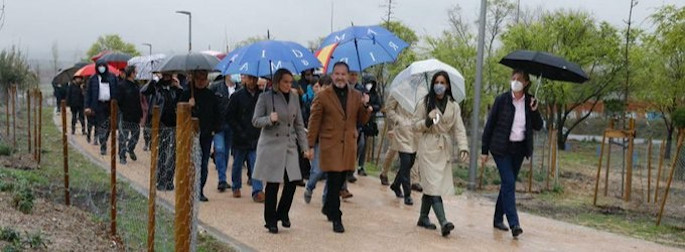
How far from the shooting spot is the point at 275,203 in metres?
7.31

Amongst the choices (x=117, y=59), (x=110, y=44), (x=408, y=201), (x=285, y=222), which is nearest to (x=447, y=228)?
(x=285, y=222)

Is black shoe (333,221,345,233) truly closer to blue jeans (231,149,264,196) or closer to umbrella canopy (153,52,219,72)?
blue jeans (231,149,264,196)

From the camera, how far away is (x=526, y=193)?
1441 centimetres

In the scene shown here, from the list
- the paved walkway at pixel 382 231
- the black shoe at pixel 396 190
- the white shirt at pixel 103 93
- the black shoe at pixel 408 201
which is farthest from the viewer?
the white shirt at pixel 103 93

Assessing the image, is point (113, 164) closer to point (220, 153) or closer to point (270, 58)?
point (270, 58)

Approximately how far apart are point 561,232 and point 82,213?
5.42 metres

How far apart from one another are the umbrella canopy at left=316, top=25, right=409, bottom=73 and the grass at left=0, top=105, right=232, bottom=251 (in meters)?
2.89

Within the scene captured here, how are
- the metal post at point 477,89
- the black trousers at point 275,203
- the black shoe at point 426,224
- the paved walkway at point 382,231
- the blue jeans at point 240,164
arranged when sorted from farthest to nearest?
1. the metal post at point 477,89
2. the blue jeans at point 240,164
3. the black shoe at point 426,224
4. the black trousers at point 275,203
5. the paved walkway at point 382,231

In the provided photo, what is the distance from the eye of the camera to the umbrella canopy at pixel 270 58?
7383 millimetres

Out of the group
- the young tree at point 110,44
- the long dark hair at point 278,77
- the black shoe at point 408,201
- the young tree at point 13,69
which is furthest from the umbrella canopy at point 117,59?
the young tree at point 110,44

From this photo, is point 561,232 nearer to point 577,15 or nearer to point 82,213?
point 82,213

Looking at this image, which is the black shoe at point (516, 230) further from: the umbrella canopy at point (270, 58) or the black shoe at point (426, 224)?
the umbrella canopy at point (270, 58)

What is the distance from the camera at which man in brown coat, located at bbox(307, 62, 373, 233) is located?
24.0ft

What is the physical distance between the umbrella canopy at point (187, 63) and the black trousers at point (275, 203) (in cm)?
203
